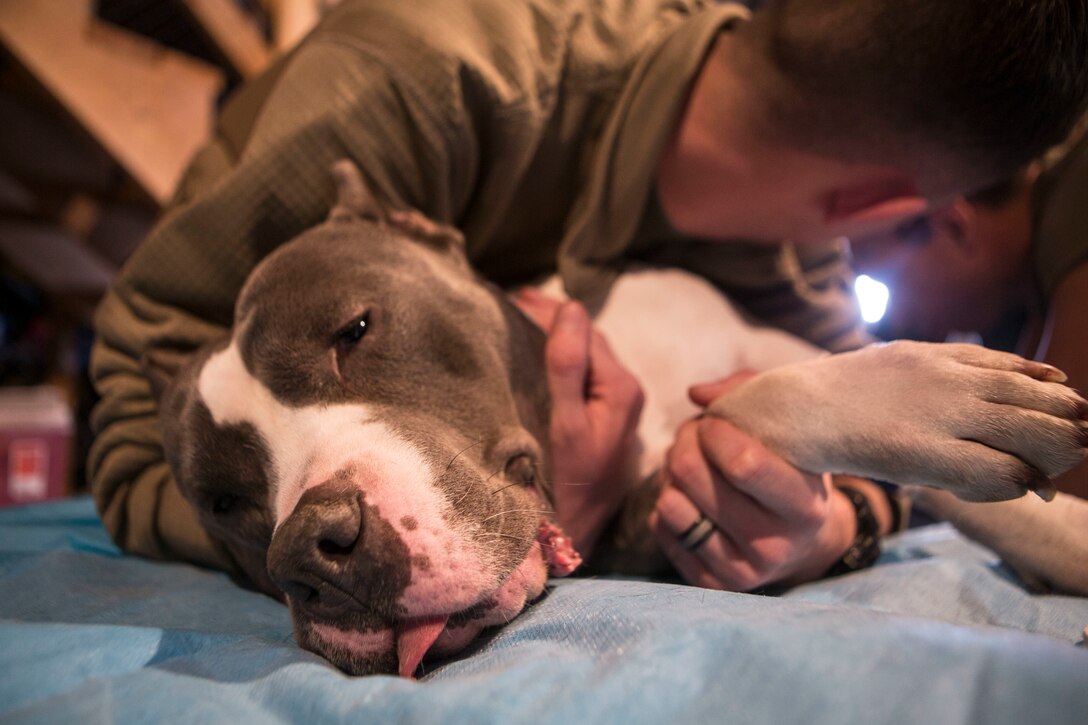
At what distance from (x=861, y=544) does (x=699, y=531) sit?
412 mm

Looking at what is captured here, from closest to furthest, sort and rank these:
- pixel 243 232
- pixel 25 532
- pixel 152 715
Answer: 1. pixel 152 715
2. pixel 243 232
3. pixel 25 532

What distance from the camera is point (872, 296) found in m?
2.44

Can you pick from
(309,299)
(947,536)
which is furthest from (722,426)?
(947,536)

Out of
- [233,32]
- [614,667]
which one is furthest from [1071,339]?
[233,32]

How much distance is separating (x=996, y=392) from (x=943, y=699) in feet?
1.88

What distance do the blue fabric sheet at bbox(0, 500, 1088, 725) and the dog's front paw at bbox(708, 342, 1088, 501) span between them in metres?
0.22

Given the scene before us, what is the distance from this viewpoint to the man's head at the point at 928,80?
1.29 meters

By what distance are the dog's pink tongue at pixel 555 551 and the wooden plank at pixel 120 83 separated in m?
2.68

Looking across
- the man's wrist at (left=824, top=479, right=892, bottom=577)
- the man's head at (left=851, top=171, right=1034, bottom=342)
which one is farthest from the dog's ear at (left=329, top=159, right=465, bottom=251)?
the man's head at (left=851, top=171, right=1034, bottom=342)

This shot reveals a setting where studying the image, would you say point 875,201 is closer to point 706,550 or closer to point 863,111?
point 863,111

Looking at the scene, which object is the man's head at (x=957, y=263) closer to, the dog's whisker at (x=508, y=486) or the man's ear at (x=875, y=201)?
the man's ear at (x=875, y=201)

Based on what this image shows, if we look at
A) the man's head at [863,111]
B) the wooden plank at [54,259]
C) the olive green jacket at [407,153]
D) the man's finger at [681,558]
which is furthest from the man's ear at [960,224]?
the wooden plank at [54,259]

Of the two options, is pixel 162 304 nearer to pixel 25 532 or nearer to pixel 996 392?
pixel 25 532

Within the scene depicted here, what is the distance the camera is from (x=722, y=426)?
1262 mm
